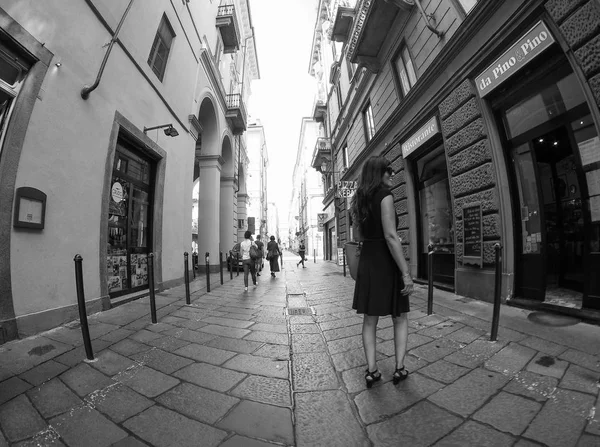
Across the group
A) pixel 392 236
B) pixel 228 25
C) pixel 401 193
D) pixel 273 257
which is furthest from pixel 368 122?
pixel 392 236

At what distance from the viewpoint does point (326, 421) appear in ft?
5.71

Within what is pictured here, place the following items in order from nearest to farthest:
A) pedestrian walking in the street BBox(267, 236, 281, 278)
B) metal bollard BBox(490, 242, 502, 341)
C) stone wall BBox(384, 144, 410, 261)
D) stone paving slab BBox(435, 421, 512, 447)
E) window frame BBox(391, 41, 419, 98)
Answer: stone paving slab BBox(435, 421, 512, 447), metal bollard BBox(490, 242, 502, 341), window frame BBox(391, 41, 419, 98), stone wall BBox(384, 144, 410, 261), pedestrian walking in the street BBox(267, 236, 281, 278)

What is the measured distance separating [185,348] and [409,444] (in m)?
2.37

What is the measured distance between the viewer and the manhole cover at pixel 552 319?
325 cm

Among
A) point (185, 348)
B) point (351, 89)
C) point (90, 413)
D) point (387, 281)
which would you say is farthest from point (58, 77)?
point (351, 89)

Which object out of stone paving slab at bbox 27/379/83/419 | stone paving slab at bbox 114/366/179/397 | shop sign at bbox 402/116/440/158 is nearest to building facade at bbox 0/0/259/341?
stone paving slab at bbox 27/379/83/419

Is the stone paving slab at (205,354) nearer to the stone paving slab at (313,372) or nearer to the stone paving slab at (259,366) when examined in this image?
the stone paving slab at (259,366)

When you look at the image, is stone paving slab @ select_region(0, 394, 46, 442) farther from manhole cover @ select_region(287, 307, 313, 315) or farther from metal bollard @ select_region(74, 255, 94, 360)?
manhole cover @ select_region(287, 307, 313, 315)

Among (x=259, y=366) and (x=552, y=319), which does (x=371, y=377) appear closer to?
(x=259, y=366)

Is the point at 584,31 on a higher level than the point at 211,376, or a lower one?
higher

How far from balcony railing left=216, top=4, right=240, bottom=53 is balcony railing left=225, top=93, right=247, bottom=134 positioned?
2.14m

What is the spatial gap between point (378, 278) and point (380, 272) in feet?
0.16

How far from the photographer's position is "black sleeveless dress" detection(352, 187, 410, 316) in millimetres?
2154

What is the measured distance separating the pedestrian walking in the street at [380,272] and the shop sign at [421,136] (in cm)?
454
